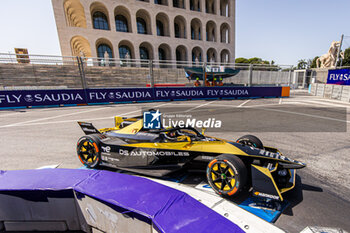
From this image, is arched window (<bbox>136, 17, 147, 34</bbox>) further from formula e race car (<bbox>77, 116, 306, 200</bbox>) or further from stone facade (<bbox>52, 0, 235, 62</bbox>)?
formula e race car (<bbox>77, 116, 306, 200</bbox>)

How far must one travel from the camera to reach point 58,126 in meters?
7.96

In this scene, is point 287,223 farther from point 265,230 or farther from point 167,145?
point 167,145

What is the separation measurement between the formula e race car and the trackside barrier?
17.5m

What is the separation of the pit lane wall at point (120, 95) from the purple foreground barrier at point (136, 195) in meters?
12.9

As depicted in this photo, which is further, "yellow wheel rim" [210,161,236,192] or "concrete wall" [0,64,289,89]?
"concrete wall" [0,64,289,89]

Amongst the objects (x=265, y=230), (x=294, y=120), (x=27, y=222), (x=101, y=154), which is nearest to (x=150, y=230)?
(x=265, y=230)

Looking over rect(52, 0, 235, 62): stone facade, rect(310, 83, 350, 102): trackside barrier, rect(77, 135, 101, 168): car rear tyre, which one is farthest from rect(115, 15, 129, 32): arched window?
rect(77, 135, 101, 168): car rear tyre

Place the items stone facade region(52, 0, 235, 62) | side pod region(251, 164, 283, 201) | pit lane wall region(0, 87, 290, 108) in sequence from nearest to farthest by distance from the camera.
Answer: side pod region(251, 164, 283, 201)
pit lane wall region(0, 87, 290, 108)
stone facade region(52, 0, 235, 62)

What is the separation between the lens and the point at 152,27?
130ft

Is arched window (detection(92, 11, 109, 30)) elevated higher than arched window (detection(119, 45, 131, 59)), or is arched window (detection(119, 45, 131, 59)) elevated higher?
arched window (detection(92, 11, 109, 30))

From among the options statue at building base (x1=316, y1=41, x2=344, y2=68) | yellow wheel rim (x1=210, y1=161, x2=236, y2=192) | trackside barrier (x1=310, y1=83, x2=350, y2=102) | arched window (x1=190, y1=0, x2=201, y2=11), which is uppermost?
arched window (x1=190, y1=0, x2=201, y2=11)

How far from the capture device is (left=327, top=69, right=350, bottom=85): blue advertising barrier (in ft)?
52.1

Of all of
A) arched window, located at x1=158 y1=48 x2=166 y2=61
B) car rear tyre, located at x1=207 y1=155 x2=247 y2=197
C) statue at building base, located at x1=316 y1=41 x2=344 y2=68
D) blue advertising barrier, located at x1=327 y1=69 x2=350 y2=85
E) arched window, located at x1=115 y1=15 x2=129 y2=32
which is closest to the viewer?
car rear tyre, located at x1=207 y1=155 x2=247 y2=197

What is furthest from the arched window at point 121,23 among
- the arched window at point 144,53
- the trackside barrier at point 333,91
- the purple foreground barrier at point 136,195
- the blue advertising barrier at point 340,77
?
the purple foreground barrier at point 136,195
